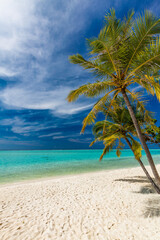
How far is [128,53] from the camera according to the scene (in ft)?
14.7

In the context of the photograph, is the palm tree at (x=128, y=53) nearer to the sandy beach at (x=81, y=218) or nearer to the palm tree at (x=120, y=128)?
the sandy beach at (x=81, y=218)

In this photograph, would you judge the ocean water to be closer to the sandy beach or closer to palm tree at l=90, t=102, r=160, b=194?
the sandy beach

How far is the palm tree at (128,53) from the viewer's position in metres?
3.88

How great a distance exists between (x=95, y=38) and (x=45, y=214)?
6.52 m

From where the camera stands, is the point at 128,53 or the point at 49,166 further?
the point at 49,166

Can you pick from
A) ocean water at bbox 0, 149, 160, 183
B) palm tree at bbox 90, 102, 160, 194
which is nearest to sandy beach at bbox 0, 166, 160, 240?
palm tree at bbox 90, 102, 160, 194

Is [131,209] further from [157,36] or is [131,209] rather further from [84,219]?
[157,36]

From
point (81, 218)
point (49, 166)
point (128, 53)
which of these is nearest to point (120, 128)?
point (128, 53)

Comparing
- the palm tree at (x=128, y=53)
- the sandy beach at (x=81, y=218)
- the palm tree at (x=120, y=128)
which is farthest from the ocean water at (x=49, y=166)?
the palm tree at (x=128, y=53)

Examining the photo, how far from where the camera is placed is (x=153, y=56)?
3.92 meters

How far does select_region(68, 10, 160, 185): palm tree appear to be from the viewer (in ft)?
12.7

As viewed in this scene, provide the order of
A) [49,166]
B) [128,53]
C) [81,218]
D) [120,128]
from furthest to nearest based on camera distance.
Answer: [49,166] → [120,128] → [128,53] → [81,218]

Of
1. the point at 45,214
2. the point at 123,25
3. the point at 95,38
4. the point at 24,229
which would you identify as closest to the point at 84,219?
the point at 45,214

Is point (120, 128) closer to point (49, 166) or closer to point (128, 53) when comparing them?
point (128, 53)
